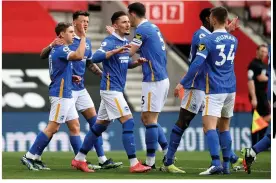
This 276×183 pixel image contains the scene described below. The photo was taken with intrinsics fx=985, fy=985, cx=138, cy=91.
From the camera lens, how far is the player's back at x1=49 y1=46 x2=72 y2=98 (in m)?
11.0

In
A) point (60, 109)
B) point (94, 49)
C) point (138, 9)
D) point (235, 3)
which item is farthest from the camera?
point (235, 3)

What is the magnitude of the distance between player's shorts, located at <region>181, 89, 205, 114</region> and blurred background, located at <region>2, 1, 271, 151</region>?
5.43 meters

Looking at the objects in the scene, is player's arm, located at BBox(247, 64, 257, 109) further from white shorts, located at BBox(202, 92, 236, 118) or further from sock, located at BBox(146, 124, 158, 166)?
white shorts, located at BBox(202, 92, 236, 118)

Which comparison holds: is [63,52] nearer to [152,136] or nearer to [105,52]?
[105,52]

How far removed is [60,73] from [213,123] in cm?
187

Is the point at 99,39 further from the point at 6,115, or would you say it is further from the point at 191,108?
the point at 191,108

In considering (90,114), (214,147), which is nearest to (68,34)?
(90,114)

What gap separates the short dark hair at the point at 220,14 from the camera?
33.7 ft

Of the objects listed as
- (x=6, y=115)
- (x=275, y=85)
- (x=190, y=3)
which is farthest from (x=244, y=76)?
(x=275, y=85)

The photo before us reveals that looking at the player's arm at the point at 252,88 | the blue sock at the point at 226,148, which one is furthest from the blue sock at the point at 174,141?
the player's arm at the point at 252,88

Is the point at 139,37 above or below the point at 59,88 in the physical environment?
above

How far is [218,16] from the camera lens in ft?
33.9

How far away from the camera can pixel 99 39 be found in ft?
61.6

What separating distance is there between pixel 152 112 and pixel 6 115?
234 inches
